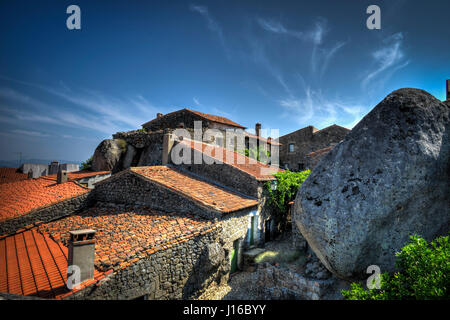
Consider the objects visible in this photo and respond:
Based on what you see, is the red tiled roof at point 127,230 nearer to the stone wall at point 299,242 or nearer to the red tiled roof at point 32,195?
the red tiled roof at point 32,195

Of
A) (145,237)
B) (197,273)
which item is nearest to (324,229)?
(197,273)

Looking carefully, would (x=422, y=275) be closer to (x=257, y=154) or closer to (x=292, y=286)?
(x=292, y=286)

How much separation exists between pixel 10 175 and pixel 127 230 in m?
24.8

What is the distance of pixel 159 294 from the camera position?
246 inches

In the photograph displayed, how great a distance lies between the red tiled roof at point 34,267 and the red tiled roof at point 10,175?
19.2 metres

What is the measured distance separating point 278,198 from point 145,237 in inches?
352

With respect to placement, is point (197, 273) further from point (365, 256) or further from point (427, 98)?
point (427, 98)

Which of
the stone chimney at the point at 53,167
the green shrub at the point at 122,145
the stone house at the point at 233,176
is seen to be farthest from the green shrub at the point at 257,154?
the stone chimney at the point at 53,167

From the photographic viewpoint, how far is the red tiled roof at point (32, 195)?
31.1 ft

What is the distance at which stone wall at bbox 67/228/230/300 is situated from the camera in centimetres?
518

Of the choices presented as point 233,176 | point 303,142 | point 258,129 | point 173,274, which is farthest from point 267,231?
point 258,129

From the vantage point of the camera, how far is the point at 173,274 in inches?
262

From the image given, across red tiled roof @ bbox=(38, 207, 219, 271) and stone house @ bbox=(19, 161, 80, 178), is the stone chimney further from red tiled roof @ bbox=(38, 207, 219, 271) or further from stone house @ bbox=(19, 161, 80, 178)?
red tiled roof @ bbox=(38, 207, 219, 271)

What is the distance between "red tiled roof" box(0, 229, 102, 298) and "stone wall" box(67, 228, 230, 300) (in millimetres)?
497
